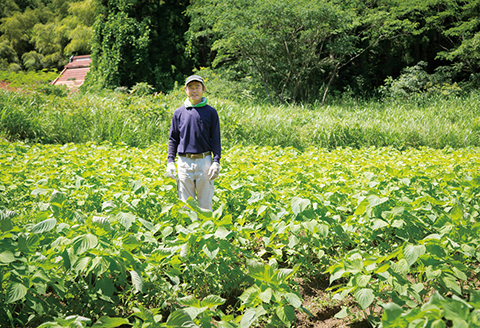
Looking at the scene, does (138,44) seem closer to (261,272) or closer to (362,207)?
(362,207)

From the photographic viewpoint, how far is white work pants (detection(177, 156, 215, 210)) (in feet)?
11.5

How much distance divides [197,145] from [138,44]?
1358 centimetres

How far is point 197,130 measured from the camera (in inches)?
135

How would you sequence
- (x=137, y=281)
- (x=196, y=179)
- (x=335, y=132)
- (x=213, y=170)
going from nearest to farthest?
(x=137, y=281), (x=213, y=170), (x=196, y=179), (x=335, y=132)

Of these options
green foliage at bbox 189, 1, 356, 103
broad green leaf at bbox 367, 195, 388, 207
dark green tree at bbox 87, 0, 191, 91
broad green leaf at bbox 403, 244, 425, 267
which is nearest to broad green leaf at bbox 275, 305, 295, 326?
broad green leaf at bbox 403, 244, 425, 267

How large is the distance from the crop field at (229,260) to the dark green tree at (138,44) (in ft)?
40.7

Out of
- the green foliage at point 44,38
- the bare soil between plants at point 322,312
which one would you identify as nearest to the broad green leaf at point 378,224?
the bare soil between plants at point 322,312

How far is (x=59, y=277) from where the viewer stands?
204 cm

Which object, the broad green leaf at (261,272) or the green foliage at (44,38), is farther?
the green foliage at (44,38)

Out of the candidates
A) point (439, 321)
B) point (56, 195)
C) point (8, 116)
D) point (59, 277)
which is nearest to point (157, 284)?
point (59, 277)

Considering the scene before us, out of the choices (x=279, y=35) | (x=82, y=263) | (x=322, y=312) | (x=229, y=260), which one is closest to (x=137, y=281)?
(x=82, y=263)

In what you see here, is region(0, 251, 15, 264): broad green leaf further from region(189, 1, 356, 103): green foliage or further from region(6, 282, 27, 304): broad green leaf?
region(189, 1, 356, 103): green foliage

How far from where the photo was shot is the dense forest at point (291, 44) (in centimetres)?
1273

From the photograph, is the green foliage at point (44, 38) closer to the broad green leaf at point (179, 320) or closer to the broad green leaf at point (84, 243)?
the broad green leaf at point (84, 243)
